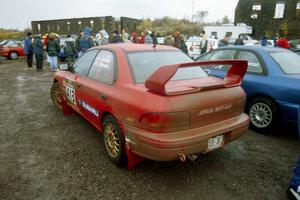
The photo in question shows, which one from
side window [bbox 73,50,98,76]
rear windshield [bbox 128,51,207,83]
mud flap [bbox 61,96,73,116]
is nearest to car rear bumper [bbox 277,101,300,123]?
rear windshield [bbox 128,51,207,83]

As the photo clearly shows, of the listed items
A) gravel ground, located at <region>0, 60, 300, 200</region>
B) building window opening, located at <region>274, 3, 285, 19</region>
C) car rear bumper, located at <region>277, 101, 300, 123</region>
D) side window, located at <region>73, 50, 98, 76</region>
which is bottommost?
gravel ground, located at <region>0, 60, 300, 200</region>

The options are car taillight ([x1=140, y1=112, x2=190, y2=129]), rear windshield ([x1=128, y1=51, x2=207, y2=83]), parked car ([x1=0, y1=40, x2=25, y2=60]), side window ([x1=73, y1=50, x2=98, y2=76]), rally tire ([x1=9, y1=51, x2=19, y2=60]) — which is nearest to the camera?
car taillight ([x1=140, y1=112, x2=190, y2=129])

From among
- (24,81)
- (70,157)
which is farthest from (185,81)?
Result: (24,81)

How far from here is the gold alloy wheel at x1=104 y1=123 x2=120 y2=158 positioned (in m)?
3.39

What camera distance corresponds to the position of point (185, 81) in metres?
3.32

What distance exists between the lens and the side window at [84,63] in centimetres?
435

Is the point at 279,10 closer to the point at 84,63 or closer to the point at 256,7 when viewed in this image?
the point at 256,7

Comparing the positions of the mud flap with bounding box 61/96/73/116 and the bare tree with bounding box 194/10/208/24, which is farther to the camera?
the bare tree with bounding box 194/10/208/24

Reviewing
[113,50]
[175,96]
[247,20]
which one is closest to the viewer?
[175,96]

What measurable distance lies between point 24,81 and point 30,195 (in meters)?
7.98

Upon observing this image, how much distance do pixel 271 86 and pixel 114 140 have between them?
282 centimetres

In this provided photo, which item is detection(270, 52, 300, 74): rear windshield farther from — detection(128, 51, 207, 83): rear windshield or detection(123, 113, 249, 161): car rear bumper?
detection(123, 113, 249, 161): car rear bumper

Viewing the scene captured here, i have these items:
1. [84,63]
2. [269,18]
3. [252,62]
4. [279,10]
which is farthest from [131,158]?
[269,18]

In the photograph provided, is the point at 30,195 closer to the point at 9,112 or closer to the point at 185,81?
the point at 185,81
